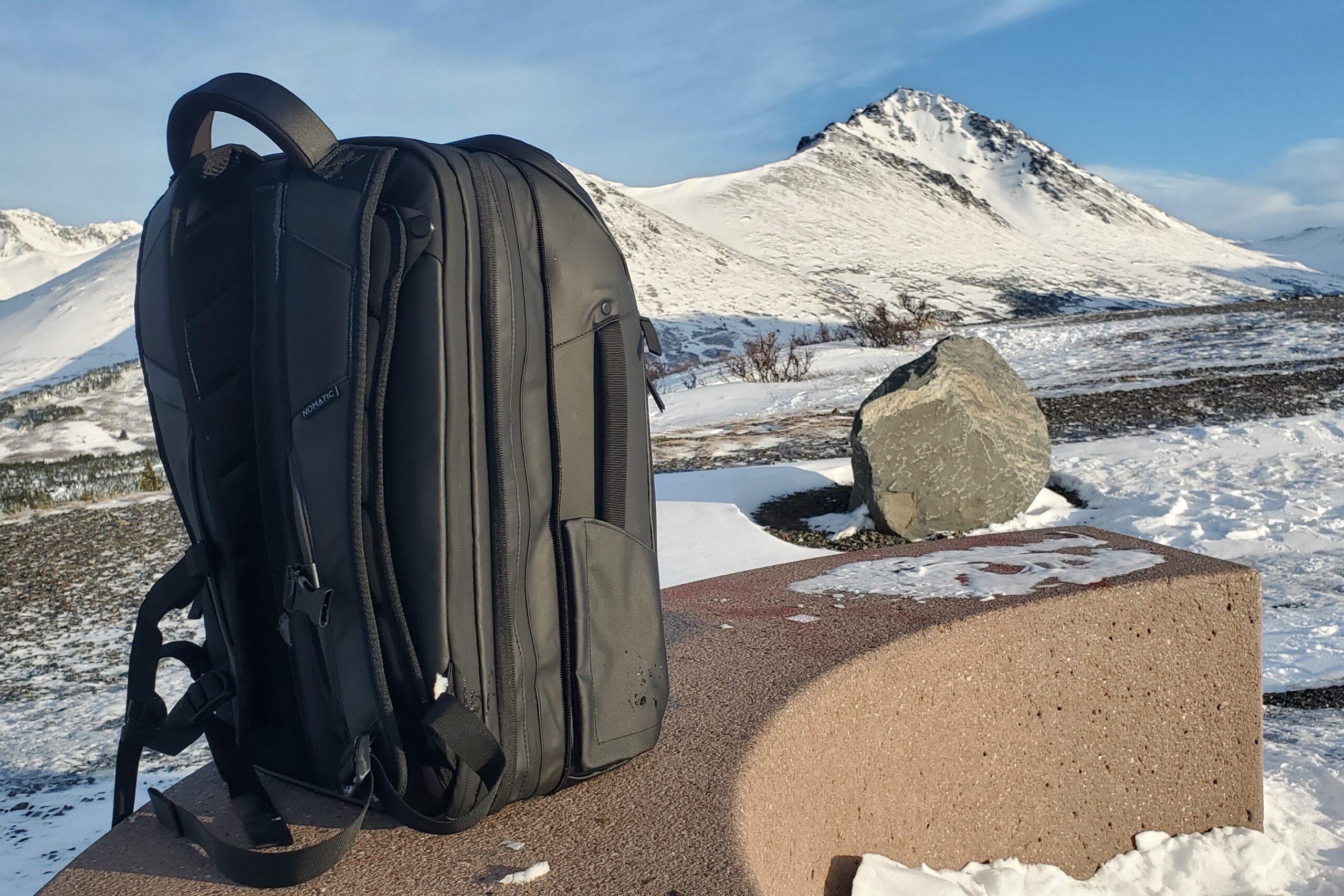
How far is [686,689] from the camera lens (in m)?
1.53

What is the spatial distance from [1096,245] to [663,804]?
190 feet

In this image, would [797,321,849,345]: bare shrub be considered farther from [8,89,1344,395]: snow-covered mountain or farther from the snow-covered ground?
the snow-covered ground

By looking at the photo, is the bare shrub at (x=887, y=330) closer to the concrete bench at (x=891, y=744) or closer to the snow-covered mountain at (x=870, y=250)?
the snow-covered mountain at (x=870, y=250)

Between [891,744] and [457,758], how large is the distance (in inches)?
32.3

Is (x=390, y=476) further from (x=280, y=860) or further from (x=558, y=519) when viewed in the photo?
(x=280, y=860)

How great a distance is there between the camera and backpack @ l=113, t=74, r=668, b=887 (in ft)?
3.43

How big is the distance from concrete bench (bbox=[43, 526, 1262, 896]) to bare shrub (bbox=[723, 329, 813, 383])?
884 cm

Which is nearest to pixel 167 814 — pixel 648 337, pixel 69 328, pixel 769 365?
pixel 648 337

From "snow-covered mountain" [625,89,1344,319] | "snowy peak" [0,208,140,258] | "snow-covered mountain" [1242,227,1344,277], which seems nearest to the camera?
"snow-covered mountain" [625,89,1344,319]

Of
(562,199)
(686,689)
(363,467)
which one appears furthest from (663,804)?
(562,199)


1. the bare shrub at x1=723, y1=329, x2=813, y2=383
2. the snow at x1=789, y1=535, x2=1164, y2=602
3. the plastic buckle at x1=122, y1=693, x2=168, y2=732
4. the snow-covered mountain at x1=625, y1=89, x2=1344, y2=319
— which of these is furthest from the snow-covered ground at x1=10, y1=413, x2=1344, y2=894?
the snow-covered mountain at x1=625, y1=89, x2=1344, y2=319

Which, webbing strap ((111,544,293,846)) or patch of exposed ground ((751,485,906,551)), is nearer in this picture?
webbing strap ((111,544,293,846))

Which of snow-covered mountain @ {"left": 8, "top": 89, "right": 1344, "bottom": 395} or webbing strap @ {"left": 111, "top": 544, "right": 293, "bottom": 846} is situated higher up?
snow-covered mountain @ {"left": 8, "top": 89, "right": 1344, "bottom": 395}

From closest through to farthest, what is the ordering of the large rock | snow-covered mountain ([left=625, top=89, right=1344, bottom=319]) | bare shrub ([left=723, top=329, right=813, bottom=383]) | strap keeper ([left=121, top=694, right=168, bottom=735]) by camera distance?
strap keeper ([left=121, top=694, right=168, bottom=735]) → the large rock → bare shrub ([left=723, top=329, right=813, bottom=383]) → snow-covered mountain ([left=625, top=89, right=1344, bottom=319])
